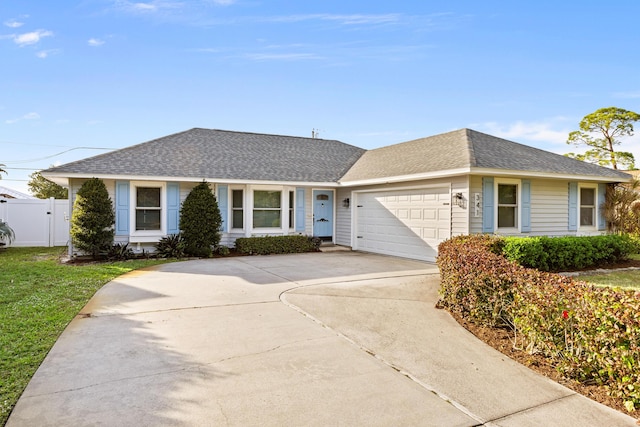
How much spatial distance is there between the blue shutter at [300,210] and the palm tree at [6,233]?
36.3 feet

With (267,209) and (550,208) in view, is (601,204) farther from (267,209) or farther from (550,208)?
(267,209)

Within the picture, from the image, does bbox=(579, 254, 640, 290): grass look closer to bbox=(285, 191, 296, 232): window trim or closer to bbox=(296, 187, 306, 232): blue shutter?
bbox=(296, 187, 306, 232): blue shutter

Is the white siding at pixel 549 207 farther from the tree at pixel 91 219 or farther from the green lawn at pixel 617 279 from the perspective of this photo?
the tree at pixel 91 219

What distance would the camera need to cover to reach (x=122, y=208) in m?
12.2

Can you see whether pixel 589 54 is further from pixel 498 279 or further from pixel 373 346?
pixel 373 346

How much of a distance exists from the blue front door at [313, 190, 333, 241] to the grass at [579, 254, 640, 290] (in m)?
9.07

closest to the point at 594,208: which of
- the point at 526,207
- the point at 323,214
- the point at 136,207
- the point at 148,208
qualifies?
the point at 526,207

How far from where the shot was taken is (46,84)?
16.9 metres

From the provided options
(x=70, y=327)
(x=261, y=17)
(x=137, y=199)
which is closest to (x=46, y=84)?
(x=137, y=199)

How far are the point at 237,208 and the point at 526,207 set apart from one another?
9.65 metres

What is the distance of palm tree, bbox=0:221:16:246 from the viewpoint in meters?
14.2

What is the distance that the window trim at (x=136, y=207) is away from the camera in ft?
40.5

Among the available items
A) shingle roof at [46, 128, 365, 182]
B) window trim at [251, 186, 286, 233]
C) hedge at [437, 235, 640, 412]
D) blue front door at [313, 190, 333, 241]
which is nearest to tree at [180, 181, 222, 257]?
shingle roof at [46, 128, 365, 182]

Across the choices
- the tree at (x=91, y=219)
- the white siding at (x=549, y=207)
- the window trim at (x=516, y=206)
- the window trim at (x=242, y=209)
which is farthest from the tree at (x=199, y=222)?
the white siding at (x=549, y=207)
